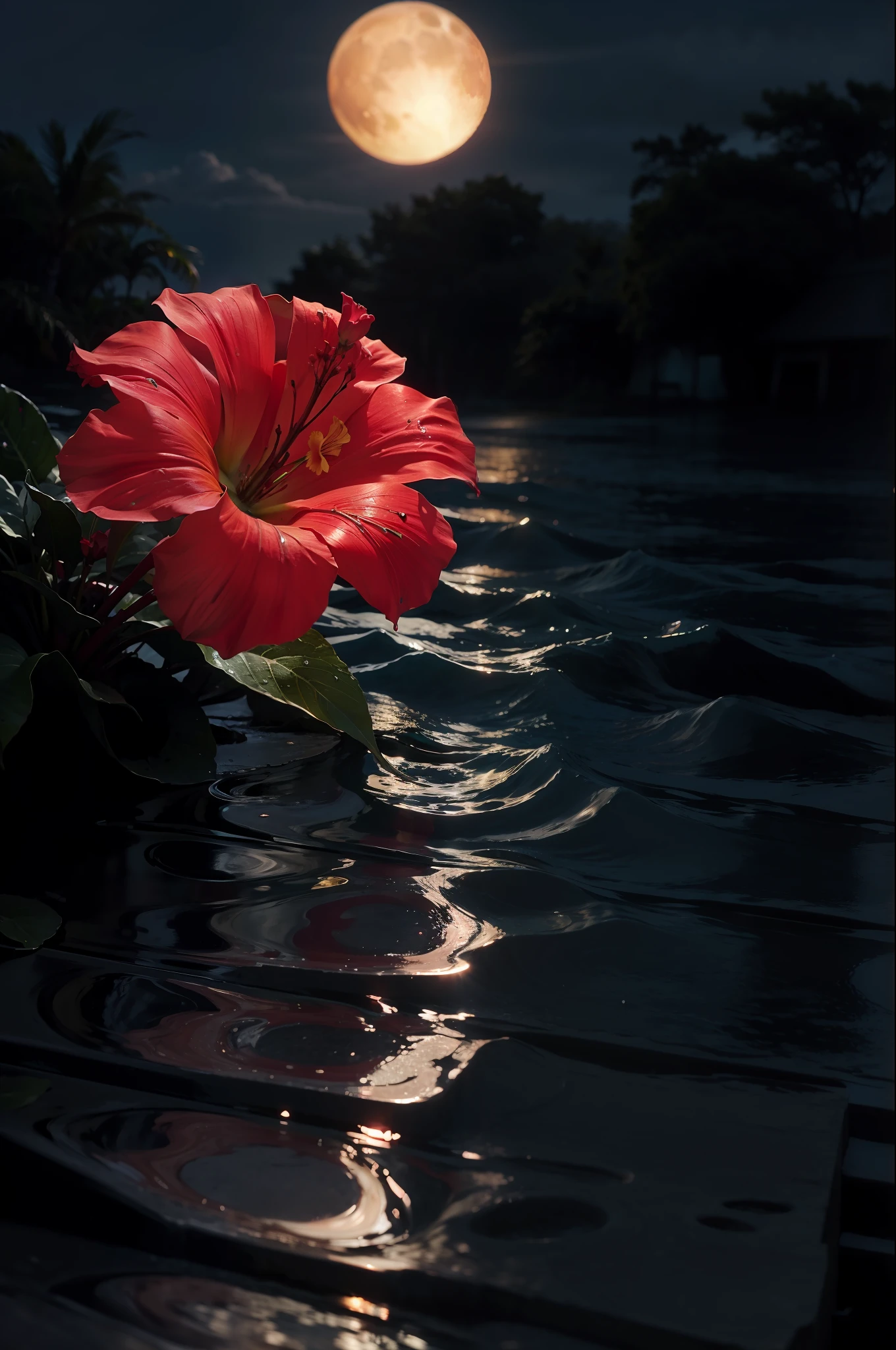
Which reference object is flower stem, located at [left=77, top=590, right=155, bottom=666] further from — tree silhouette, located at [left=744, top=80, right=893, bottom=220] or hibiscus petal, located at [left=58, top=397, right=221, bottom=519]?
tree silhouette, located at [left=744, top=80, right=893, bottom=220]

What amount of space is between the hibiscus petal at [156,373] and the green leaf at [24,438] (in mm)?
184

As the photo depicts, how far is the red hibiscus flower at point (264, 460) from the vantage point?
1.33 feet

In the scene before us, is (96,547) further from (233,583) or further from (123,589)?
(233,583)

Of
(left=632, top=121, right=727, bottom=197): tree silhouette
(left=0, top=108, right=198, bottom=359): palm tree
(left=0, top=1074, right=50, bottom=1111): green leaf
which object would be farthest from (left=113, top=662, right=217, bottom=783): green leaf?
(left=632, top=121, right=727, bottom=197): tree silhouette

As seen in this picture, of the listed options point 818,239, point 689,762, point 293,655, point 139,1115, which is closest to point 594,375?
point 818,239

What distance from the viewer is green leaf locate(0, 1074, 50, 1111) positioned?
0.33 meters

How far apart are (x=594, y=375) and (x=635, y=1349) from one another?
1279 millimetres

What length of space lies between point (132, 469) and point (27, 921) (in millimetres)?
184

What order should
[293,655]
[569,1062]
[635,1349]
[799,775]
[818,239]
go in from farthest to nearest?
[818,239] < [799,775] < [293,655] < [569,1062] < [635,1349]

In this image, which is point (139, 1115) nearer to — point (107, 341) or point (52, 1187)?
point (52, 1187)

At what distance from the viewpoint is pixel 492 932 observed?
1.48ft

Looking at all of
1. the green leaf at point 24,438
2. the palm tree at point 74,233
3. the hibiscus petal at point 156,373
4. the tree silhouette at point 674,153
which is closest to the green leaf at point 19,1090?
the hibiscus petal at point 156,373

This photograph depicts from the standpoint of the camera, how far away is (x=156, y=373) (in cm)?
46

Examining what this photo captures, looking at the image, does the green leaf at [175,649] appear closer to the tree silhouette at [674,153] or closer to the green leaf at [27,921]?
the green leaf at [27,921]
